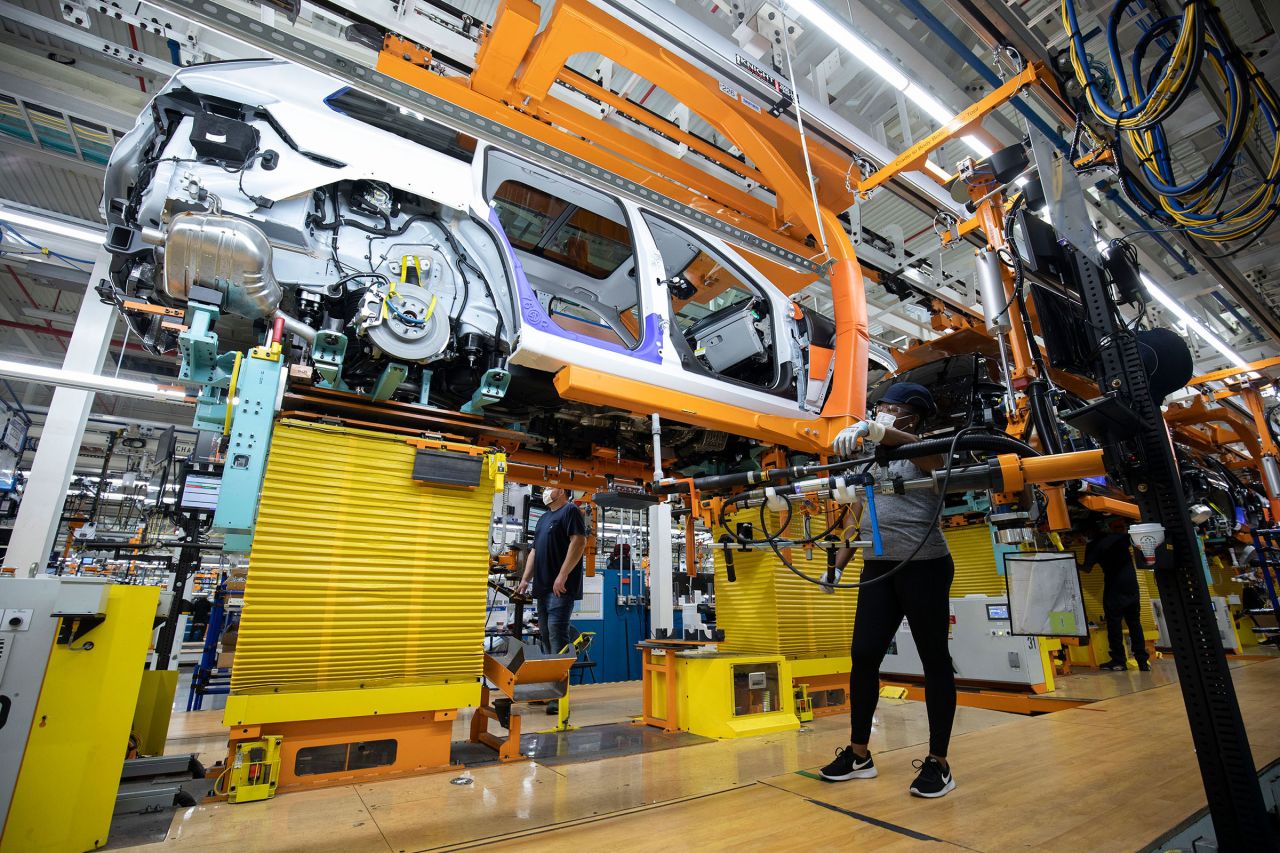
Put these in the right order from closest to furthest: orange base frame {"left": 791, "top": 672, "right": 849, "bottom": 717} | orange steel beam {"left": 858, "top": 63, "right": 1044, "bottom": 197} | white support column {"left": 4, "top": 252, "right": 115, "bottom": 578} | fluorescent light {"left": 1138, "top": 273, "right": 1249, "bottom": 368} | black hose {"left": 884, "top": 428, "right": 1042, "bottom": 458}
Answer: black hose {"left": 884, "top": 428, "right": 1042, "bottom": 458}
orange steel beam {"left": 858, "top": 63, "right": 1044, "bottom": 197}
orange base frame {"left": 791, "top": 672, "right": 849, "bottom": 717}
white support column {"left": 4, "top": 252, "right": 115, "bottom": 578}
fluorescent light {"left": 1138, "top": 273, "right": 1249, "bottom": 368}

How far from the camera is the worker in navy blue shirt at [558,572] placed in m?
4.11

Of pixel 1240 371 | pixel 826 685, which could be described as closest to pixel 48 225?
pixel 826 685

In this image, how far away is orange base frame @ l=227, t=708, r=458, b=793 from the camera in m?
2.31

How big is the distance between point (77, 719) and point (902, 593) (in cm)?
280

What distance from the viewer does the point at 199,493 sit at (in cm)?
316

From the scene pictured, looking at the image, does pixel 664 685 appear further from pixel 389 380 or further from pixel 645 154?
pixel 645 154

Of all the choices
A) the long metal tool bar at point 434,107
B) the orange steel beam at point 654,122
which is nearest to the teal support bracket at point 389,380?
the long metal tool bar at point 434,107

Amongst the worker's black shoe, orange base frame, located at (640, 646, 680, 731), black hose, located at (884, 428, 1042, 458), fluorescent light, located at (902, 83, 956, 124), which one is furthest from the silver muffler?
fluorescent light, located at (902, 83, 956, 124)

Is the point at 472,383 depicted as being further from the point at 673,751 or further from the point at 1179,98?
the point at 1179,98

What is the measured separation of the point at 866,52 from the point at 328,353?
320 centimetres

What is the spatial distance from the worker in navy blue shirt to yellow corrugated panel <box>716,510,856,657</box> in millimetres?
1216

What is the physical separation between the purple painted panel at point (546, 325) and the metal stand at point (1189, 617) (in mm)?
1979

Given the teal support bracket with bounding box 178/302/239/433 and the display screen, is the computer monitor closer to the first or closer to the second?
the display screen

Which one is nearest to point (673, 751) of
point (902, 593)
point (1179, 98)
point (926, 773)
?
point (926, 773)
